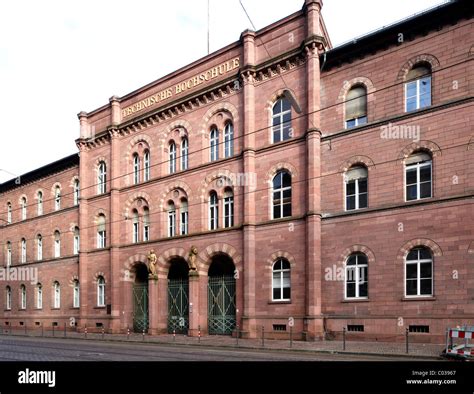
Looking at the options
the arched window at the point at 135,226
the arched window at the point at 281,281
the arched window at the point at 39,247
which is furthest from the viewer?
the arched window at the point at 39,247

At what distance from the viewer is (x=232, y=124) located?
96.5 feet

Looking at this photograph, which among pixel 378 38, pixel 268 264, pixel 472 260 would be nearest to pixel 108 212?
pixel 268 264

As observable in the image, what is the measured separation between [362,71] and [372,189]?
227 inches

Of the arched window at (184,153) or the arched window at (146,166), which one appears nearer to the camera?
the arched window at (184,153)

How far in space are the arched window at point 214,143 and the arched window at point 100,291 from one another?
42.3ft

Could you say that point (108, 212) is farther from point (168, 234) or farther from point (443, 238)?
point (443, 238)

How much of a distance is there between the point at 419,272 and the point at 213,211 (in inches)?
495

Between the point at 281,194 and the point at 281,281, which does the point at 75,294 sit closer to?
the point at 281,281

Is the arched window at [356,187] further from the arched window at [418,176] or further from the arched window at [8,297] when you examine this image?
the arched window at [8,297]

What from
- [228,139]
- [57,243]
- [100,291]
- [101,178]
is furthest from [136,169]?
[57,243]

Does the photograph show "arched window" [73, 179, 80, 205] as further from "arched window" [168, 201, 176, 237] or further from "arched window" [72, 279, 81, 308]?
"arched window" [168, 201, 176, 237]

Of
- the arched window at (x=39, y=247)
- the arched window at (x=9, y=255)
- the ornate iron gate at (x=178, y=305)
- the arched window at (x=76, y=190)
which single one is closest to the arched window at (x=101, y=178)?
the arched window at (x=76, y=190)

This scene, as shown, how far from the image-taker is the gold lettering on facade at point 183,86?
29.5 meters

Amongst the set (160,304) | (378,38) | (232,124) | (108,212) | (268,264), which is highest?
(378,38)
